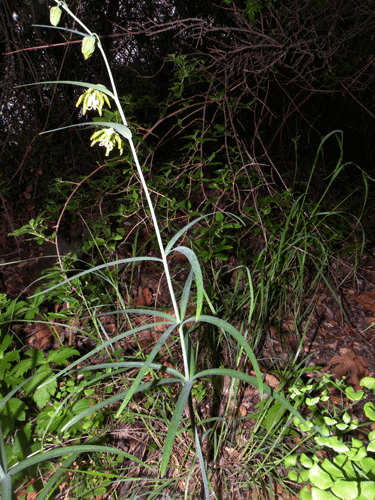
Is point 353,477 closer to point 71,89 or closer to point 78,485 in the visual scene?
point 78,485

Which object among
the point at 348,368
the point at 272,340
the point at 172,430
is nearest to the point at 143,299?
the point at 272,340

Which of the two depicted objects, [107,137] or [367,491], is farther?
[107,137]

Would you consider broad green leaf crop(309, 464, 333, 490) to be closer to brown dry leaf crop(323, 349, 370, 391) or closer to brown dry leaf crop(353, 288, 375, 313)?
brown dry leaf crop(323, 349, 370, 391)

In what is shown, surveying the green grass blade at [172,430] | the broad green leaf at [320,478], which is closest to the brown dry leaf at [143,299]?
the green grass blade at [172,430]

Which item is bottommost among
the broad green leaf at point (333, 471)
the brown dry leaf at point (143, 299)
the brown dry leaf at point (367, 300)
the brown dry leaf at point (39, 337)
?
the brown dry leaf at point (367, 300)

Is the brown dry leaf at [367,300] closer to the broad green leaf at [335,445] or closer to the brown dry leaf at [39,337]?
the broad green leaf at [335,445]

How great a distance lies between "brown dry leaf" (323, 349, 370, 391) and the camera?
1.57 meters

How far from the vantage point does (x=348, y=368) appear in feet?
5.30

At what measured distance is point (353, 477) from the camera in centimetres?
69

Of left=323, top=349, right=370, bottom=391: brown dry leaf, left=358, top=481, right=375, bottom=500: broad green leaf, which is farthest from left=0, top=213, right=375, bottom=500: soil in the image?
left=358, top=481, right=375, bottom=500: broad green leaf

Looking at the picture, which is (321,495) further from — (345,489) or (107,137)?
(107,137)

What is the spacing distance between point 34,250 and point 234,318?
2.57 metres

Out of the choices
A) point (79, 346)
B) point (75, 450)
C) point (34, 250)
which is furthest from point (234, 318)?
point (34, 250)

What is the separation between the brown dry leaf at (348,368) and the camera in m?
1.57
